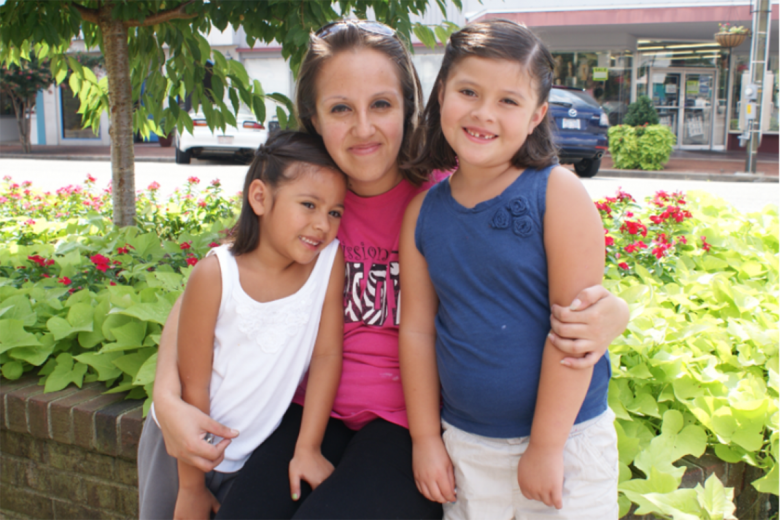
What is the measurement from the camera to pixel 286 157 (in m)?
1.59

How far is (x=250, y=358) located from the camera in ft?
5.01

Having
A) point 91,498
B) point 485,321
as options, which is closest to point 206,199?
point 91,498

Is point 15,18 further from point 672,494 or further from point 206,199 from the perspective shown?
point 672,494

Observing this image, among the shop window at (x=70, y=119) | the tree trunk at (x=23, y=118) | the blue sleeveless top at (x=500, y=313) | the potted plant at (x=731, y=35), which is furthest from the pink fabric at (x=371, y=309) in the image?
the shop window at (x=70, y=119)

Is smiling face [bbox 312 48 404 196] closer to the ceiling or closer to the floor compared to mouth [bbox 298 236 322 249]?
closer to the ceiling

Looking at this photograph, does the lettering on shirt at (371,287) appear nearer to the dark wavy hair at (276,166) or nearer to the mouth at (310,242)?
the mouth at (310,242)

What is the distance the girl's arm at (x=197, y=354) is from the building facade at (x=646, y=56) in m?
14.2

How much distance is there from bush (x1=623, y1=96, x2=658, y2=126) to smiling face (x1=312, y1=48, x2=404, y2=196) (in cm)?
1489

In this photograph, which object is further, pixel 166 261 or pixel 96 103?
pixel 96 103

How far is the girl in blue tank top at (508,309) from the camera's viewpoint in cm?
129

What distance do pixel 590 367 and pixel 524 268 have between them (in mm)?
237

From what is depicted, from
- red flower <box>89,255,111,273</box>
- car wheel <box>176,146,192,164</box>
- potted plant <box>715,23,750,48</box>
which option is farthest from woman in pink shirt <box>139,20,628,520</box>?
potted plant <box>715,23,750,48</box>

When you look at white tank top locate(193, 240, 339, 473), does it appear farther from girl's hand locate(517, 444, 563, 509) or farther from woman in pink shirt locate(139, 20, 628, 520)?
girl's hand locate(517, 444, 563, 509)

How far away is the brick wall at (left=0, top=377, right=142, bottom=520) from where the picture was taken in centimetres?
186
